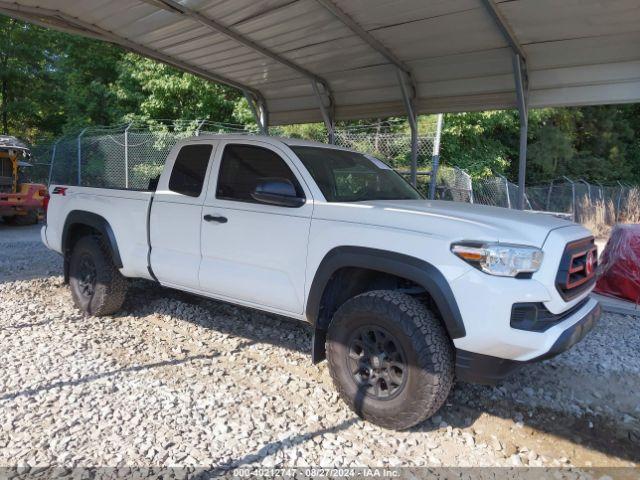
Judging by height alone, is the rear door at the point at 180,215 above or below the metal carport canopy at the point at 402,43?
below

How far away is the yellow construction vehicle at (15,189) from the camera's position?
12.2m

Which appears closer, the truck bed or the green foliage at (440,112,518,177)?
the truck bed

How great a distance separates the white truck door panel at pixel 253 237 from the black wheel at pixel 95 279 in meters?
1.41

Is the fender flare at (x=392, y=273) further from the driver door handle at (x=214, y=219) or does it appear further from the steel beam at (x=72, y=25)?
the steel beam at (x=72, y=25)

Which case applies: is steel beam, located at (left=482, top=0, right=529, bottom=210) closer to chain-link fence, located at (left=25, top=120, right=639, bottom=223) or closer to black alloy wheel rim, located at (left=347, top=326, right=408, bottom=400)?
black alloy wheel rim, located at (left=347, top=326, right=408, bottom=400)

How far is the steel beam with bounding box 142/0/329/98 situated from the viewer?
18.9 ft

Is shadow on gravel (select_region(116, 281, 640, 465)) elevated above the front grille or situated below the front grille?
below

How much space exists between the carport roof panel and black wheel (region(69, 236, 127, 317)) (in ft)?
9.55

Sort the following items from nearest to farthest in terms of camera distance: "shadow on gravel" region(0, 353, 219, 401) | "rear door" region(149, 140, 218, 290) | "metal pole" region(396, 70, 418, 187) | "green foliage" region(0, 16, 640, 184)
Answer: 1. "shadow on gravel" region(0, 353, 219, 401)
2. "rear door" region(149, 140, 218, 290)
3. "metal pole" region(396, 70, 418, 187)
4. "green foliage" region(0, 16, 640, 184)

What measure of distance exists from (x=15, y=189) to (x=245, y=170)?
10.9 metres

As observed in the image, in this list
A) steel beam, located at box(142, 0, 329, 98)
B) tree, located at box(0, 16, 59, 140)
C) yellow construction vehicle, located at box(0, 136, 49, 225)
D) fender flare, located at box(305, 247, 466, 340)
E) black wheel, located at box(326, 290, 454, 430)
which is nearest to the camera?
fender flare, located at box(305, 247, 466, 340)

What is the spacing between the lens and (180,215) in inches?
180

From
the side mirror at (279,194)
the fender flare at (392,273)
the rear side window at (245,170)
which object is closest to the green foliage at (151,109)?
the rear side window at (245,170)

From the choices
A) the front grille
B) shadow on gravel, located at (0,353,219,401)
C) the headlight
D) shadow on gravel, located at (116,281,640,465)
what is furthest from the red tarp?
shadow on gravel, located at (0,353,219,401)
